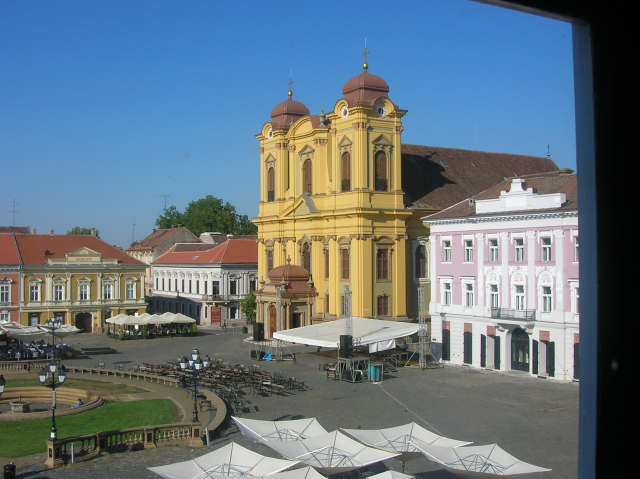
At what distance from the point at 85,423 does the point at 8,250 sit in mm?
37757

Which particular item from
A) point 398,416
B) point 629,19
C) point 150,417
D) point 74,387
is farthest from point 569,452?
point 74,387

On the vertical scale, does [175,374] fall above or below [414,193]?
below

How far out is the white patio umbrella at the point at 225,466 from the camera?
13867 mm

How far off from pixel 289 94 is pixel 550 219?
27.9 metres

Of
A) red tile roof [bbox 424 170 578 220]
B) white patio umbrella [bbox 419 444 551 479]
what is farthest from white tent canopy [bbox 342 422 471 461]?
red tile roof [bbox 424 170 578 220]

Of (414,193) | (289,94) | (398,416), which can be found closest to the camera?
(398,416)

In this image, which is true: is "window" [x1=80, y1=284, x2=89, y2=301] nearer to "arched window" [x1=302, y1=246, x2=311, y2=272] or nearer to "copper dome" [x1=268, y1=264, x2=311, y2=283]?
"copper dome" [x1=268, y1=264, x2=311, y2=283]

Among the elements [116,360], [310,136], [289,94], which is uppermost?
[289,94]

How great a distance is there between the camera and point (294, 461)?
47.0 ft

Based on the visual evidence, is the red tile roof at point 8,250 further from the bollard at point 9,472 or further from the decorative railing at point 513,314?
the bollard at point 9,472

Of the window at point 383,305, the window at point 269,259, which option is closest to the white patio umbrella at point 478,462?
the window at point 383,305

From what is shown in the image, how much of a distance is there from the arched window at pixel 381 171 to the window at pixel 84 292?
2743cm

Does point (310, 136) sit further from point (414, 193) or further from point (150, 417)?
point (150, 417)

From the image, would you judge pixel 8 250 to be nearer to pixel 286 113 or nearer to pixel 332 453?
pixel 286 113
